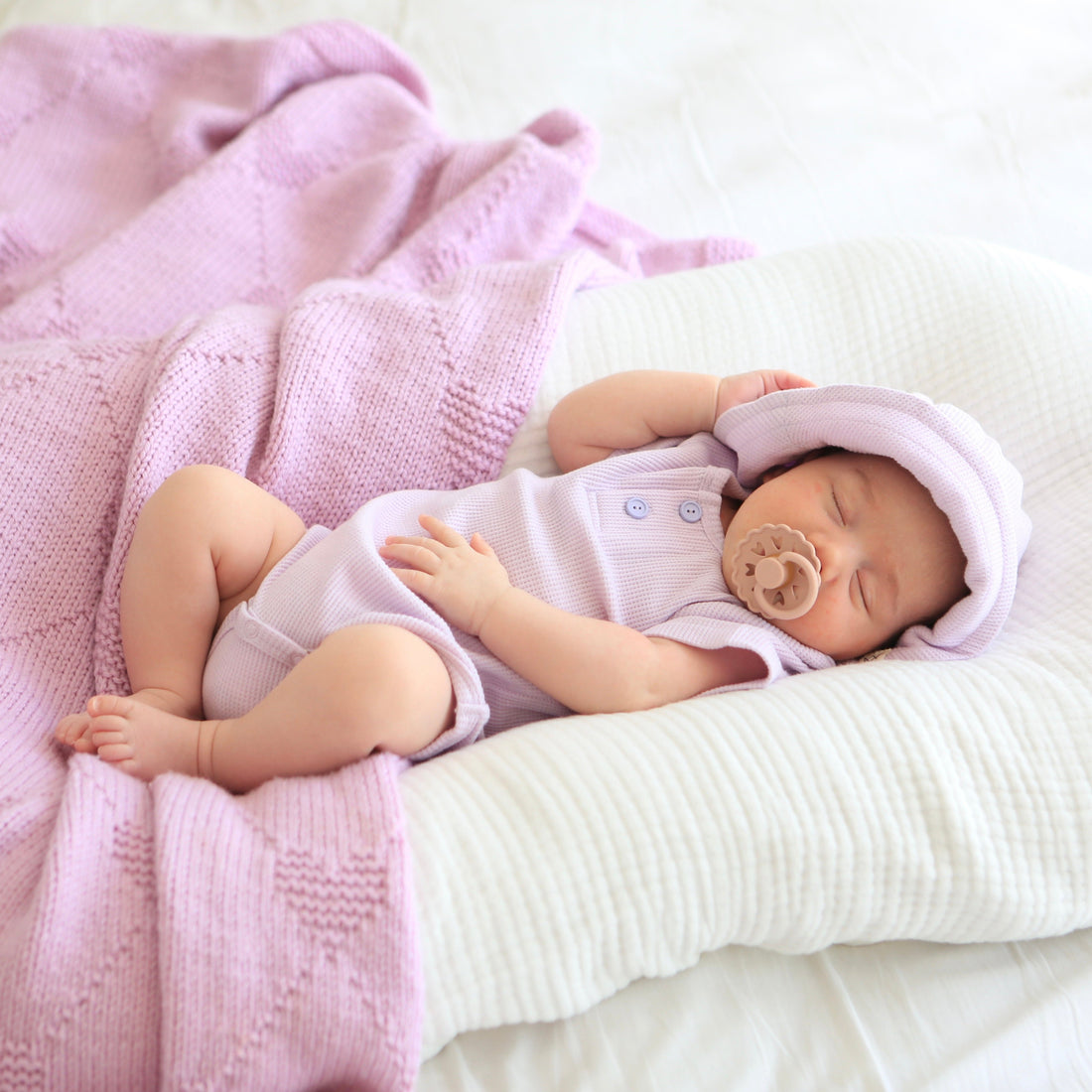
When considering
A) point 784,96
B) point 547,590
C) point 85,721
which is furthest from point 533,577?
point 784,96

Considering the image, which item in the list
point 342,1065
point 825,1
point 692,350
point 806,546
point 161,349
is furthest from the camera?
point 825,1

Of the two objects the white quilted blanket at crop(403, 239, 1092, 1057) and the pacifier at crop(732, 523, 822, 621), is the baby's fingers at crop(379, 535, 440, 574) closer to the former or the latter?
the white quilted blanket at crop(403, 239, 1092, 1057)

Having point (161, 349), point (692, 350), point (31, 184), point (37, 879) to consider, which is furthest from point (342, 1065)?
point (31, 184)

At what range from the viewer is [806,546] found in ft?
3.42

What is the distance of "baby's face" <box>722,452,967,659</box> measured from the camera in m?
1.07

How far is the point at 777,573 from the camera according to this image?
40.6 inches

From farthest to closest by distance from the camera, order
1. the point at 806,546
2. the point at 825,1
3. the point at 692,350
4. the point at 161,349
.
Result: the point at 825,1, the point at 692,350, the point at 161,349, the point at 806,546

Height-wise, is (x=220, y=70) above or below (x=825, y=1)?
below

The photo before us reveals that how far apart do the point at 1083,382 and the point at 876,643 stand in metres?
0.43

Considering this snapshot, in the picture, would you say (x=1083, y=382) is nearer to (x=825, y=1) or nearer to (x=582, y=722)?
(x=582, y=722)

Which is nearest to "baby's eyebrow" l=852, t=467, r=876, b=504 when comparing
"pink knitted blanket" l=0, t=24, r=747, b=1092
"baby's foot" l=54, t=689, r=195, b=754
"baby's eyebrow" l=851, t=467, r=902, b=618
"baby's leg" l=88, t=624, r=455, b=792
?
"baby's eyebrow" l=851, t=467, r=902, b=618

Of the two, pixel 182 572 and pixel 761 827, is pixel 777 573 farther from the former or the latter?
pixel 182 572

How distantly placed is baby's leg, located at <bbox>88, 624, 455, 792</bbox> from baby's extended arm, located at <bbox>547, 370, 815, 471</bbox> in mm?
366

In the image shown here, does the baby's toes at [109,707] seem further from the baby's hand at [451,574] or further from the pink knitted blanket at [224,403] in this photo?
the baby's hand at [451,574]
